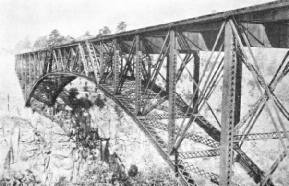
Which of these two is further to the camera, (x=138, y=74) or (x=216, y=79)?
(x=138, y=74)

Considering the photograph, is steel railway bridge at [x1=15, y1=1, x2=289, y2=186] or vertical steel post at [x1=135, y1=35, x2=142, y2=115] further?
vertical steel post at [x1=135, y1=35, x2=142, y2=115]

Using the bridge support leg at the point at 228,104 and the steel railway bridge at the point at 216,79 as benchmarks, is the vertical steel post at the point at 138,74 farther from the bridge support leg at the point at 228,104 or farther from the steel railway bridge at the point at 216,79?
the bridge support leg at the point at 228,104

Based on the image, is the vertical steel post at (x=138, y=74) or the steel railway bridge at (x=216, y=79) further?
the vertical steel post at (x=138, y=74)

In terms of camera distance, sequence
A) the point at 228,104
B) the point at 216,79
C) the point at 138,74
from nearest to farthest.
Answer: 1. the point at 228,104
2. the point at 216,79
3. the point at 138,74

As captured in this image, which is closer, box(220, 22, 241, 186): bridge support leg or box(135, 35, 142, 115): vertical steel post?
box(220, 22, 241, 186): bridge support leg

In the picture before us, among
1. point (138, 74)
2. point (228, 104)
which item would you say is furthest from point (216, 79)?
point (138, 74)

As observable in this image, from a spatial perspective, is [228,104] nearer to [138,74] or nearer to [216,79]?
[216,79]

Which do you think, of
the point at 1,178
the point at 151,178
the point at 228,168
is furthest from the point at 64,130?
the point at 228,168

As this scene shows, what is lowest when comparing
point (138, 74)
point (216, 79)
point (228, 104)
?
point (228, 104)

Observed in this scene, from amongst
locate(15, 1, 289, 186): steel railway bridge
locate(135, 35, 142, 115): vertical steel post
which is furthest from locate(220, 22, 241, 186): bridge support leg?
locate(135, 35, 142, 115): vertical steel post

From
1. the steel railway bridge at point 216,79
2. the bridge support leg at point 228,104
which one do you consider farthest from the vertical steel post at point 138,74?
the bridge support leg at point 228,104

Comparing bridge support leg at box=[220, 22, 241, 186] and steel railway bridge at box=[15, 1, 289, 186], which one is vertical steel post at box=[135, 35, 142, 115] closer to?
steel railway bridge at box=[15, 1, 289, 186]

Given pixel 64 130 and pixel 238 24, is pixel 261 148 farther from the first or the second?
pixel 238 24

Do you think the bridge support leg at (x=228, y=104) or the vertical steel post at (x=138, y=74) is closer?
the bridge support leg at (x=228, y=104)
